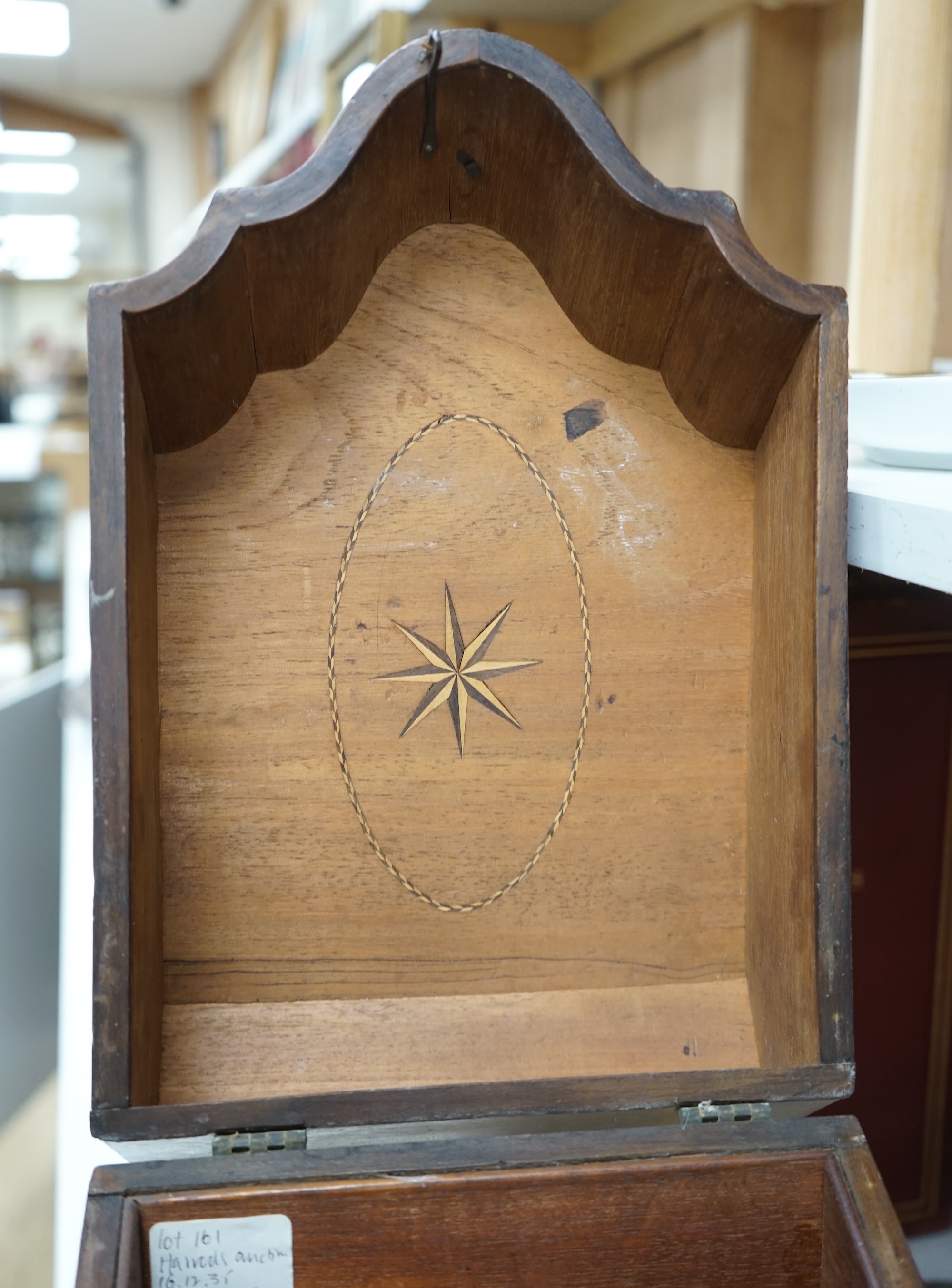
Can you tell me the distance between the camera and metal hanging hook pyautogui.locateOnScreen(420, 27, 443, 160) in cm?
65

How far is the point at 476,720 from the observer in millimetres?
848

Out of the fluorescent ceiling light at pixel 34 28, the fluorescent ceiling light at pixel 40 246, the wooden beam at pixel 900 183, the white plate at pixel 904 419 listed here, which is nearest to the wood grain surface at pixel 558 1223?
the white plate at pixel 904 419

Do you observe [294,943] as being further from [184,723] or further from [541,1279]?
[541,1279]

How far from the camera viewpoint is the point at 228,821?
81 cm

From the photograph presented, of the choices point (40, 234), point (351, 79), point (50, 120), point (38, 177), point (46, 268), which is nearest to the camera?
point (351, 79)

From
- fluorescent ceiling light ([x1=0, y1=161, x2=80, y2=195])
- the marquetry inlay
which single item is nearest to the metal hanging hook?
the marquetry inlay

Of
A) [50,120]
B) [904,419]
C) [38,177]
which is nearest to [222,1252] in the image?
[904,419]

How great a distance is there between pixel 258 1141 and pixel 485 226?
684 millimetres

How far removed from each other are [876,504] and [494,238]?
1.17 ft

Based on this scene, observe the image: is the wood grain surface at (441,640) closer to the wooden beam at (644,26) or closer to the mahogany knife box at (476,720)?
the mahogany knife box at (476,720)

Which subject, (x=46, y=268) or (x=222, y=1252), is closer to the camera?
(x=222, y=1252)

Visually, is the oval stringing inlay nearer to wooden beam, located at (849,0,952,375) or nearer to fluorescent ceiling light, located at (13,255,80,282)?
wooden beam, located at (849,0,952,375)

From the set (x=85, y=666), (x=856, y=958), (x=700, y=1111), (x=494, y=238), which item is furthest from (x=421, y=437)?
(x=85, y=666)

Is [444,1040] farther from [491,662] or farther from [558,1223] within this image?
[491,662]
